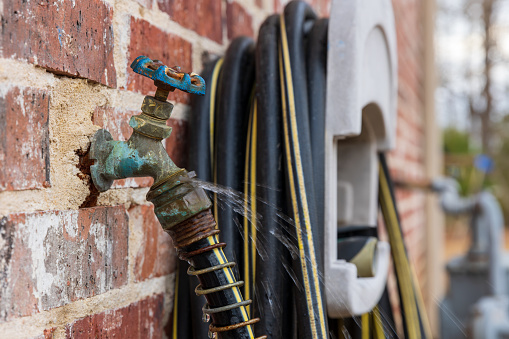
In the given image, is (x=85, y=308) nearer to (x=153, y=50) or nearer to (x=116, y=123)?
(x=116, y=123)

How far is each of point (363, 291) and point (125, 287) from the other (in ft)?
1.27

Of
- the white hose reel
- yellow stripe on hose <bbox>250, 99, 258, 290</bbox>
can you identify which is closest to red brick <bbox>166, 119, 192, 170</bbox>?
yellow stripe on hose <bbox>250, 99, 258, 290</bbox>

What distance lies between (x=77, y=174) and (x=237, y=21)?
55 cm

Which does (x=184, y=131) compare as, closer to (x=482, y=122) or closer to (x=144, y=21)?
(x=144, y=21)

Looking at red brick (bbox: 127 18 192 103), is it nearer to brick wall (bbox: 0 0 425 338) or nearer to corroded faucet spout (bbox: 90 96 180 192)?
brick wall (bbox: 0 0 425 338)

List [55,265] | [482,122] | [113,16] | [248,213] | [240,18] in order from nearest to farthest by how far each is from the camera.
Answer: [55,265] < [113,16] < [248,213] < [240,18] < [482,122]

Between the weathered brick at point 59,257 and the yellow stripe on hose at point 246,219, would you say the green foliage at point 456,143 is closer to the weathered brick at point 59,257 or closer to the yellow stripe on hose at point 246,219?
the yellow stripe on hose at point 246,219

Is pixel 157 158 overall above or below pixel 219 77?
below

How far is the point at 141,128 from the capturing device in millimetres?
606

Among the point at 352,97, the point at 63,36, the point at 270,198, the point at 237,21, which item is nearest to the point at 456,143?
the point at 237,21

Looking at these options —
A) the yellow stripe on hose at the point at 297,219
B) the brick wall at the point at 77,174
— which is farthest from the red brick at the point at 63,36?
the yellow stripe on hose at the point at 297,219

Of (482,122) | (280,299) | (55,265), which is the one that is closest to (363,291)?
(280,299)

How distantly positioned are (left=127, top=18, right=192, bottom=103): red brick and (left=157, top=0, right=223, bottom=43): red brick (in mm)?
34

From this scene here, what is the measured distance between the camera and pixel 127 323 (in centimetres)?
68
